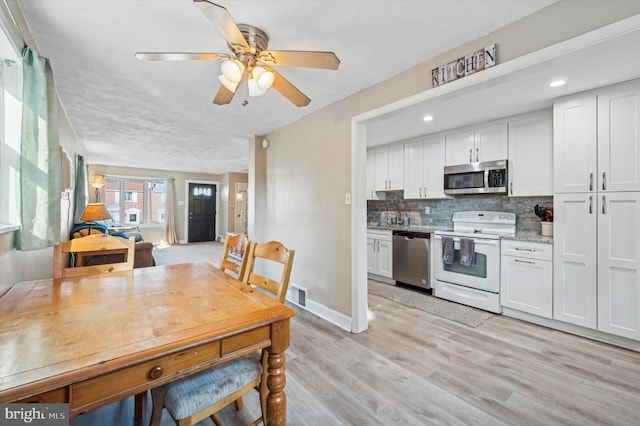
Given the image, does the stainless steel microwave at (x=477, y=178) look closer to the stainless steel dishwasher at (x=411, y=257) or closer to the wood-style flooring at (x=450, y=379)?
the stainless steel dishwasher at (x=411, y=257)

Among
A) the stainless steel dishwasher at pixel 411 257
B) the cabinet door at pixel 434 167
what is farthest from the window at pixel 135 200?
the cabinet door at pixel 434 167

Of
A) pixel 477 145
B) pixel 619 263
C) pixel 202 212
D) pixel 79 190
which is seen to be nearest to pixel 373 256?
pixel 477 145

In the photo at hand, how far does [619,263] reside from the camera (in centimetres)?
230

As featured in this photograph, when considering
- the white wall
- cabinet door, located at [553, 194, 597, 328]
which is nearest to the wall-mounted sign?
the white wall

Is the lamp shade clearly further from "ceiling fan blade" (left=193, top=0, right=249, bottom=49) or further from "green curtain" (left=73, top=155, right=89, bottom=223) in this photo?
"ceiling fan blade" (left=193, top=0, right=249, bottom=49)

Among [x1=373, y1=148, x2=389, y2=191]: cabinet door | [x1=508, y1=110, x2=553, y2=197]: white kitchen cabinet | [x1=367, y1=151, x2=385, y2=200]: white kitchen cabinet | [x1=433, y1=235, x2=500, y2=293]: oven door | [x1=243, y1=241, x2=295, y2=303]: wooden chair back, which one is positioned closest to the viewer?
[x1=243, y1=241, x2=295, y2=303]: wooden chair back

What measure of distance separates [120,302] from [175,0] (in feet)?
5.16

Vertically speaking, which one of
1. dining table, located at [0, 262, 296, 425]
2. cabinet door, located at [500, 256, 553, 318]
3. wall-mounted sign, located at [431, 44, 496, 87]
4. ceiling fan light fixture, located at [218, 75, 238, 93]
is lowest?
cabinet door, located at [500, 256, 553, 318]

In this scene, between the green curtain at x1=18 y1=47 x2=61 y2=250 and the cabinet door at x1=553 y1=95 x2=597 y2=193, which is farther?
the cabinet door at x1=553 y1=95 x2=597 y2=193

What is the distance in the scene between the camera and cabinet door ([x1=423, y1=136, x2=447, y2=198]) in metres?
3.84

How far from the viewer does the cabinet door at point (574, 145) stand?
2.48 meters

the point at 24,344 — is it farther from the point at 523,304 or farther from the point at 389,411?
the point at 523,304

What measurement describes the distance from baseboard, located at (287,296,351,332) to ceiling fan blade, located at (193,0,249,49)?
240 cm

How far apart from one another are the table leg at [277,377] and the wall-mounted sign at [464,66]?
74.5 inches
